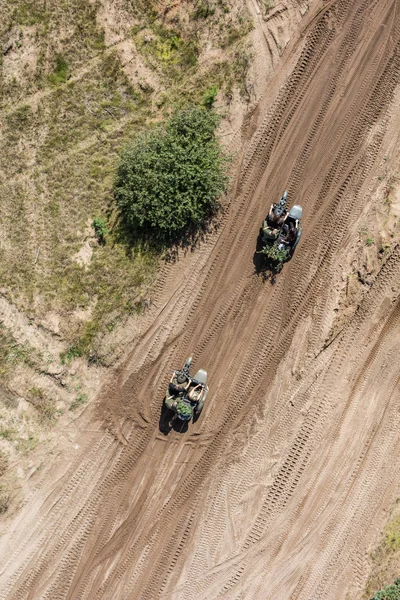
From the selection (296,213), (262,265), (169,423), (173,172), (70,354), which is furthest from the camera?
(169,423)

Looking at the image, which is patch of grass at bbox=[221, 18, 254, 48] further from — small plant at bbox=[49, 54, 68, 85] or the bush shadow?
the bush shadow

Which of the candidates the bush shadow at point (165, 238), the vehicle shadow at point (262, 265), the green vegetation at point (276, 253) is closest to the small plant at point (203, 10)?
the bush shadow at point (165, 238)

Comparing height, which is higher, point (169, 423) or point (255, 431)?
point (169, 423)

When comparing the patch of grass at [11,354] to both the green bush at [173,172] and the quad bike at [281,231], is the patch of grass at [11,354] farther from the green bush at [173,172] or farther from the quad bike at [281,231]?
the quad bike at [281,231]

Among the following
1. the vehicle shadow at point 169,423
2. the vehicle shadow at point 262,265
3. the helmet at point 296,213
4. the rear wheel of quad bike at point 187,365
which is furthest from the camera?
the vehicle shadow at point 169,423

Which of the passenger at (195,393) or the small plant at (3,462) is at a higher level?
the small plant at (3,462)

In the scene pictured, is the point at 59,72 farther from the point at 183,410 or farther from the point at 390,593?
the point at 390,593

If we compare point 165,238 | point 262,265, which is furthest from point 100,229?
point 262,265
